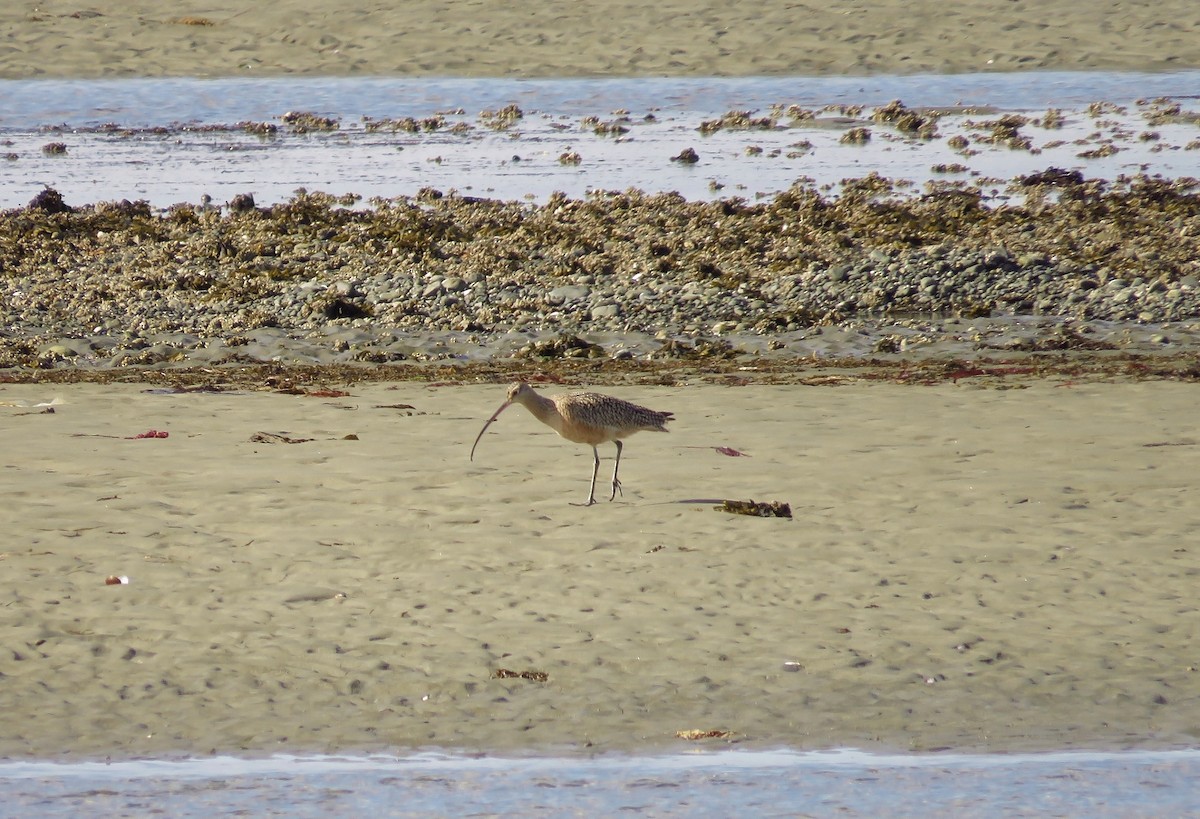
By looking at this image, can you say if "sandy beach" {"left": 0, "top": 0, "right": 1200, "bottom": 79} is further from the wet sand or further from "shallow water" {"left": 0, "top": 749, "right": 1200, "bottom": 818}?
"shallow water" {"left": 0, "top": 749, "right": 1200, "bottom": 818}

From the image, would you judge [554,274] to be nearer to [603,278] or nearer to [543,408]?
[603,278]

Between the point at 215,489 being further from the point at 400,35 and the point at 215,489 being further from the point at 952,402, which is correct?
the point at 400,35

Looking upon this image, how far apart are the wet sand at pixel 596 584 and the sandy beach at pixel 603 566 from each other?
0.6 inches

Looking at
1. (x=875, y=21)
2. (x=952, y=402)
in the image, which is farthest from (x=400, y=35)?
(x=952, y=402)

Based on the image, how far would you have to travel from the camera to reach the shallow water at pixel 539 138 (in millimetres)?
19734

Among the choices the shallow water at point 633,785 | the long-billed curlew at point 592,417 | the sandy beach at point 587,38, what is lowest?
the shallow water at point 633,785

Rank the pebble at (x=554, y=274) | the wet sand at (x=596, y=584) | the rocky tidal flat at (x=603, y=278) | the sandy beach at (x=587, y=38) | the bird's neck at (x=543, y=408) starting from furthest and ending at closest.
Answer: the sandy beach at (x=587, y=38)
the pebble at (x=554, y=274)
the rocky tidal flat at (x=603, y=278)
the bird's neck at (x=543, y=408)
the wet sand at (x=596, y=584)

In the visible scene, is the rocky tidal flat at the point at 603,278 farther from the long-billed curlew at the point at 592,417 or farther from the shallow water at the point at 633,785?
the shallow water at the point at 633,785

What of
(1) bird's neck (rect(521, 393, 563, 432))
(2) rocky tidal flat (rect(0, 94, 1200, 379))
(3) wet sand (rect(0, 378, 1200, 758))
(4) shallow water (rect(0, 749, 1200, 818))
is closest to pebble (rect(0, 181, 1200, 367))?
(2) rocky tidal flat (rect(0, 94, 1200, 379))

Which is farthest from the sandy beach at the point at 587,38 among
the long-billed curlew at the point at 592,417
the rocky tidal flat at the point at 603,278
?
the long-billed curlew at the point at 592,417

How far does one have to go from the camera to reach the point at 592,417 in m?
8.53

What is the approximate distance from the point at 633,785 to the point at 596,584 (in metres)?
1.83

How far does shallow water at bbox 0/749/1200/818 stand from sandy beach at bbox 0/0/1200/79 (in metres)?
25.2

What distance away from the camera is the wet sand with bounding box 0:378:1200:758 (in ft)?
19.7
